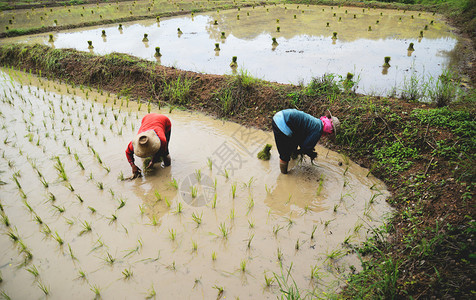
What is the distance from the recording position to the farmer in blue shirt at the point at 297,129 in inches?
130

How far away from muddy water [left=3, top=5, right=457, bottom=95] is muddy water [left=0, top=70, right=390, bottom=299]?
8.72ft

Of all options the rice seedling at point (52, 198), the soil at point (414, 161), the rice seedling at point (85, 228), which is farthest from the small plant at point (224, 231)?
the rice seedling at point (52, 198)

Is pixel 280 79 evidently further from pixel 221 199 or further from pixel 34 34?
pixel 34 34

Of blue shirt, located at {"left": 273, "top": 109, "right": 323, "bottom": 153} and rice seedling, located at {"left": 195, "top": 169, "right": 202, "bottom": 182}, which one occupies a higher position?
blue shirt, located at {"left": 273, "top": 109, "right": 323, "bottom": 153}

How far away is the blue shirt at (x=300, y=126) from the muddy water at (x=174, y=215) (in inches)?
22.5

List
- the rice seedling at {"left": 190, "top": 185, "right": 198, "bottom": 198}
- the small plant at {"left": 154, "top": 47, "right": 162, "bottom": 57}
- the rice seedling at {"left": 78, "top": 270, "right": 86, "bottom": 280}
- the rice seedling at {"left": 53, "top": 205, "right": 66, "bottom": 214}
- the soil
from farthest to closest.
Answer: the small plant at {"left": 154, "top": 47, "right": 162, "bottom": 57} < the rice seedling at {"left": 190, "top": 185, "right": 198, "bottom": 198} < the rice seedling at {"left": 53, "top": 205, "right": 66, "bottom": 214} < the rice seedling at {"left": 78, "top": 270, "right": 86, "bottom": 280} < the soil

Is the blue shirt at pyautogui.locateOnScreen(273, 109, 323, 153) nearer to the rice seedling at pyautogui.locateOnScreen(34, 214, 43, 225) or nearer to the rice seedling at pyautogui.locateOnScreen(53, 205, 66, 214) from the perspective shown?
the rice seedling at pyautogui.locateOnScreen(53, 205, 66, 214)

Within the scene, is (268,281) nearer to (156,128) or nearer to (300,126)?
(300,126)

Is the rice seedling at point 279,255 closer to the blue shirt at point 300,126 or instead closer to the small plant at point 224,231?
the small plant at point 224,231

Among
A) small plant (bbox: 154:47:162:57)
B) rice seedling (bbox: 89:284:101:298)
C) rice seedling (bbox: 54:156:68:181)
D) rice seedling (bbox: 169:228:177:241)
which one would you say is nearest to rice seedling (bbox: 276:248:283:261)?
rice seedling (bbox: 169:228:177:241)

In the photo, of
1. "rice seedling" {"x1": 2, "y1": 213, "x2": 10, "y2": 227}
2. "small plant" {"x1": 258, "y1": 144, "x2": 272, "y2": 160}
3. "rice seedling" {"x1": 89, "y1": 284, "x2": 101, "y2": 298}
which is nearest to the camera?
"rice seedling" {"x1": 89, "y1": 284, "x2": 101, "y2": 298}

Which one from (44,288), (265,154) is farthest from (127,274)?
(265,154)

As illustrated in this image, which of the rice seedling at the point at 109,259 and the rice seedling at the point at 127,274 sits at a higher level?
the rice seedling at the point at 109,259

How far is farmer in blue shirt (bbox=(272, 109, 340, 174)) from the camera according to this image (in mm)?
3305
